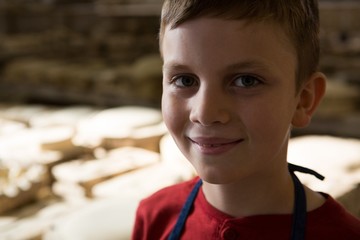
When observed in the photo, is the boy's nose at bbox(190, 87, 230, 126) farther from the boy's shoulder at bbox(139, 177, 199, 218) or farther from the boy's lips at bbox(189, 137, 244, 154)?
the boy's shoulder at bbox(139, 177, 199, 218)

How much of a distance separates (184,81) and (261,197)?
0.24m

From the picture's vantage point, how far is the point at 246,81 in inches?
28.4

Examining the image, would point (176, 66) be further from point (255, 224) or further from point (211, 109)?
point (255, 224)

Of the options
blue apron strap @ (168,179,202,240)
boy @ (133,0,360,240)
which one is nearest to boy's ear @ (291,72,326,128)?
boy @ (133,0,360,240)

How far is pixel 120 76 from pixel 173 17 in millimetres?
2697

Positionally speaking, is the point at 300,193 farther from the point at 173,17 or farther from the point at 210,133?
the point at 173,17

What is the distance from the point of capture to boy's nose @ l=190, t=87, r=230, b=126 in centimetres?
71

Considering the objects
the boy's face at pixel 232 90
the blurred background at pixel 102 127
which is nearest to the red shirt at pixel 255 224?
the boy's face at pixel 232 90

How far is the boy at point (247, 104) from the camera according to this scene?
711mm

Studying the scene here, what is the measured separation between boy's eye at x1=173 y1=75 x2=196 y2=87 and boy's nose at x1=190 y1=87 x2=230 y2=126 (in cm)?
5

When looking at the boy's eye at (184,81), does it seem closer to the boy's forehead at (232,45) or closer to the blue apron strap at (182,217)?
the boy's forehead at (232,45)

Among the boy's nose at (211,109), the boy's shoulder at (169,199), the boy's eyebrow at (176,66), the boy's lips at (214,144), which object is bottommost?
the boy's shoulder at (169,199)

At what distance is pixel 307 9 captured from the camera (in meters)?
0.78

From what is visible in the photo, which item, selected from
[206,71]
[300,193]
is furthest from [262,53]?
[300,193]
